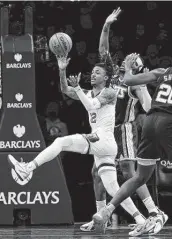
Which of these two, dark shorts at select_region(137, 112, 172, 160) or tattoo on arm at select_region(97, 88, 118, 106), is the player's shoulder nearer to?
tattoo on arm at select_region(97, 88, 118, 106)

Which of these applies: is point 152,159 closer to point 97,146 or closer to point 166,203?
point 97,146

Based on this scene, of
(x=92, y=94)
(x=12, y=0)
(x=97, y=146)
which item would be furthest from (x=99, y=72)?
(x=12, y=0)

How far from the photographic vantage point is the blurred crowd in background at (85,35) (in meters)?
10.3

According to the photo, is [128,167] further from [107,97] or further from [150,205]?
[107,97]

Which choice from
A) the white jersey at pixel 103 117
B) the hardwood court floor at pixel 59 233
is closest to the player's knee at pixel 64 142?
the white jersey at pixel 103 117

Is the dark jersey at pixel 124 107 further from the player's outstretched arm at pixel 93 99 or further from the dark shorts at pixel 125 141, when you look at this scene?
the player's outstretched arm at pixel 93 99

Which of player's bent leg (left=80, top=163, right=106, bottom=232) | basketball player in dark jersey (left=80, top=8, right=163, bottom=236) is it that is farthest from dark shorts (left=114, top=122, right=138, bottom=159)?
player's bent leg (left=80, top=163, right=106, bottom=232)

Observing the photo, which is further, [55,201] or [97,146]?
[55,201]

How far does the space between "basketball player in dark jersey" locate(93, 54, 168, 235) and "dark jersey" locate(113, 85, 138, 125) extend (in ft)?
5.48

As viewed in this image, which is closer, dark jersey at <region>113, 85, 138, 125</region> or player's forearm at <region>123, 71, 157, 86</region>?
player's forearm at <region>123, 71, 157, 86</region>

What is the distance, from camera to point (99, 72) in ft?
23.6

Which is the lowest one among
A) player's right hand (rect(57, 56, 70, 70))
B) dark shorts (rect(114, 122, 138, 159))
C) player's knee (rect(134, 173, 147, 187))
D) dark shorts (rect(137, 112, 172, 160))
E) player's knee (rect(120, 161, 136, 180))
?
player's knee (rect(120, 161, 136, 180))

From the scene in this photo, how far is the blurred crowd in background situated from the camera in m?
10.3

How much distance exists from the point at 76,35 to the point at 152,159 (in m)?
4.89
